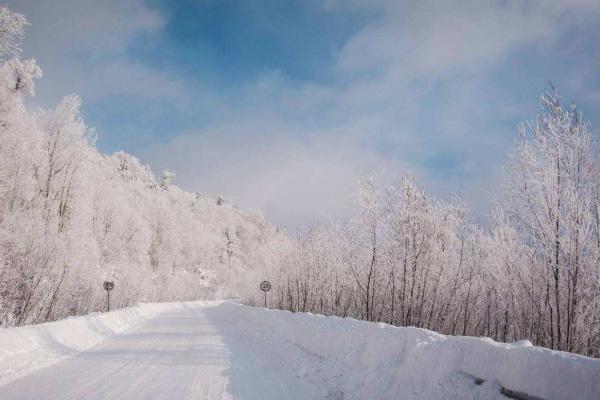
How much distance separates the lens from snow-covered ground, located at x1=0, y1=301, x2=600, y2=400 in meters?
4.10

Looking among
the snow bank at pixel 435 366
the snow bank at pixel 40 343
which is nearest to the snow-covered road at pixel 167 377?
the snow bank at pixel 40 343

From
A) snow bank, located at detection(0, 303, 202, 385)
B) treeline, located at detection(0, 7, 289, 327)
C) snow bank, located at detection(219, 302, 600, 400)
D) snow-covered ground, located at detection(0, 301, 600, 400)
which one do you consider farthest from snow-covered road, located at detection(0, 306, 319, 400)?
treeline, located at detection(0, 7, 289, 327)

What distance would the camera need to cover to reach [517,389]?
4.02m

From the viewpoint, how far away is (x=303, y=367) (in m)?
8.31

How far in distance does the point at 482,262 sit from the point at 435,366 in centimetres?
1461

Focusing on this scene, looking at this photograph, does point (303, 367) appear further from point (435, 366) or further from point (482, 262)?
point (482, 262)

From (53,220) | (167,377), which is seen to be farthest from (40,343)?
(53,220)

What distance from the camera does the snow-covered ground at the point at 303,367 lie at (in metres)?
4.10

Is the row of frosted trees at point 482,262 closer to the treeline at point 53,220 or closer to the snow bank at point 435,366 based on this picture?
the snow bank at point 435,366

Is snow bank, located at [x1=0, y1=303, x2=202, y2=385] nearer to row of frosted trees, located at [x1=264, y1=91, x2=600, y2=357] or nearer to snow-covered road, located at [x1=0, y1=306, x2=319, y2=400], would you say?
snow-covered road, located at [x1=0, y1=306, x2=319, y2=400]

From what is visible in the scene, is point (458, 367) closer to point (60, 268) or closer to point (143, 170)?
point (60, 268)

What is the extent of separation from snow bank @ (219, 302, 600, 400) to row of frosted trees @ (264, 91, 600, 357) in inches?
198

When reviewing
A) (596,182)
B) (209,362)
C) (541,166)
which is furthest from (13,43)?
(596,182)

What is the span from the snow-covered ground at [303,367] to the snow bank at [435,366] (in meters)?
0.01
